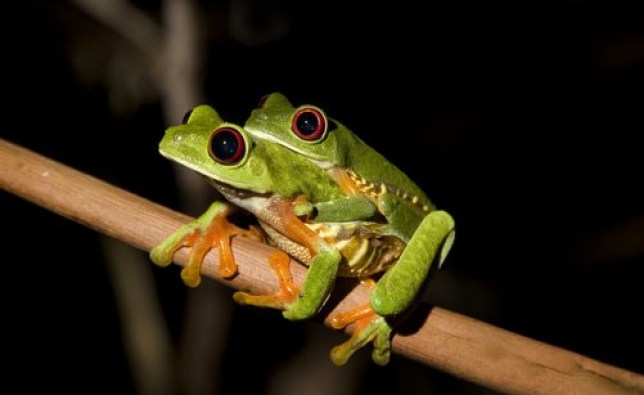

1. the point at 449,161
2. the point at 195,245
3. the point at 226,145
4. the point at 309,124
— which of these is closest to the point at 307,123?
the point at 309,124

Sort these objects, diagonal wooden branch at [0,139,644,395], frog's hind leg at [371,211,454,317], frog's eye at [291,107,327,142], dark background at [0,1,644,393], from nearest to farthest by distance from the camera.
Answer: diagonal wooden branch at [0,139,644,395] < frog's hind leg at [371,211,454,317] < frog's eye at [291,107,327,142] < dark background at [0,1,644,393]

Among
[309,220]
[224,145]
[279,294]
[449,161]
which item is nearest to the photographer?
[224,145]

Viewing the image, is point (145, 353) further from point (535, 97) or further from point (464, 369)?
point (535, 97)

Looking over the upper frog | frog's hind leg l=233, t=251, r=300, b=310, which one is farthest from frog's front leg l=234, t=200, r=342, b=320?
the upper frog

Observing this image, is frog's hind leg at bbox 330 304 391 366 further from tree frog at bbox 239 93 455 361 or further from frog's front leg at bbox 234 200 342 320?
frog's front leg at bbox 234 200 342 320

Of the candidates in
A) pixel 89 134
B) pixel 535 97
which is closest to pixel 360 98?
pixel 535 97

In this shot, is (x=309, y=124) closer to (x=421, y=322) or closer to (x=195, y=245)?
(x=195, y=245)
